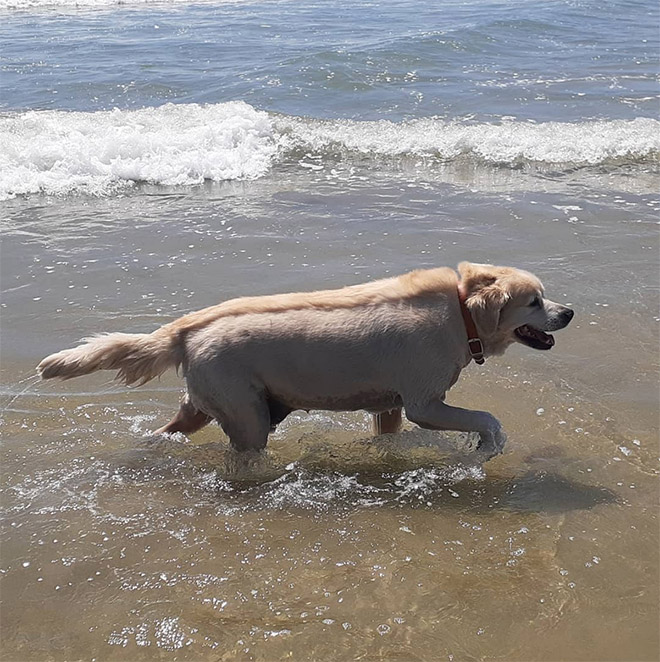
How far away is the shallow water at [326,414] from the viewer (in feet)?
14.2

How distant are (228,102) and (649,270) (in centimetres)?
1045

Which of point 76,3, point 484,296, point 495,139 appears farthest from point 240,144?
point 76,3

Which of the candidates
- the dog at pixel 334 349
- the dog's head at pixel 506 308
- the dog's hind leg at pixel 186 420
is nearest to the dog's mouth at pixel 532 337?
the dog's head at pixel 506 308

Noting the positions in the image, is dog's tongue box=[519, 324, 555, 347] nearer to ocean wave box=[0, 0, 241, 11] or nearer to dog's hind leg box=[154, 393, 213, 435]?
dog's hind leg box=[154, 393, 213, 435]

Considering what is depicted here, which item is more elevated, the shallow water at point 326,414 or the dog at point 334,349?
the dog at point 334,349

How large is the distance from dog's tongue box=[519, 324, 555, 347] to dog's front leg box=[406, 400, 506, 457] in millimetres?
677

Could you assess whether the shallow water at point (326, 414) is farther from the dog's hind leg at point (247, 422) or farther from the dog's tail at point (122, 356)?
the dog's tail at point (122, 356)

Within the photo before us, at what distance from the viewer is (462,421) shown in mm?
5664

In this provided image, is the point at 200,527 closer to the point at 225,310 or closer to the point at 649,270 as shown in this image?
the point at 225,310

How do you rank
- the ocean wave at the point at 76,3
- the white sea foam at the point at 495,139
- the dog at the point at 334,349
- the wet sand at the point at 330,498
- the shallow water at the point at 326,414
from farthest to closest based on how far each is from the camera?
the ocean wave at the point at 76,3 < the white sea foam at the point at 495,139 < the dog at the point at 334,349 < the shallow water at the point at 326,414 < the wet sand at the point at 330,498

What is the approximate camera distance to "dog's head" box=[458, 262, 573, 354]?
565 cm

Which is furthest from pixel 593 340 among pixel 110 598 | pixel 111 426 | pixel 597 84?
pixel 597 84

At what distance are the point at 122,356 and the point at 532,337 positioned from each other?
2771mm

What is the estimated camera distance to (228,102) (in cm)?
1681
